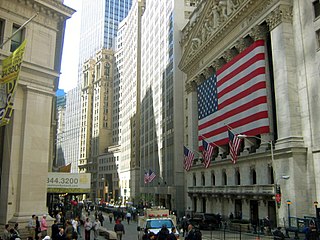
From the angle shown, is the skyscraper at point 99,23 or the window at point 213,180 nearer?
the window at point 213,180

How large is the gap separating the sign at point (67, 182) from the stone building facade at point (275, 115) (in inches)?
613

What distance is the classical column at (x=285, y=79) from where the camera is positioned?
3167cm

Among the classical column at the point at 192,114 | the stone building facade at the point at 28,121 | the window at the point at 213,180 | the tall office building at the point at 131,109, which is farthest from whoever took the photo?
the tall office building at the point at 131,109

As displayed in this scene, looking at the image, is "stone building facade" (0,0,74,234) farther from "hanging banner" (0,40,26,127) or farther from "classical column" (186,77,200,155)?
"classical column" (186,77,200,155)

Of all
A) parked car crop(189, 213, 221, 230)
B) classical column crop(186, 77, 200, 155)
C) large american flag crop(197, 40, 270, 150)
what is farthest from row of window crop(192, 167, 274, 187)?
classical column crop(186, 77, 200, 155)

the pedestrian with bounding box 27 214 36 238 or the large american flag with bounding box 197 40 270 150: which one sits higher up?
the large american flag with bounding box 197 40 270 150

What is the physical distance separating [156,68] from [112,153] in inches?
2312

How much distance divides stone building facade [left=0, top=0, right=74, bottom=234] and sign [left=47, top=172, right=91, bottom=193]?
7144mm

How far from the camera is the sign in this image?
99.4 feet

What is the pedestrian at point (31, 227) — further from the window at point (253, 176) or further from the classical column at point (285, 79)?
the window at point (253, 176)

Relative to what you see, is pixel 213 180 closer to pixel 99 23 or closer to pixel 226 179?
pixel 226 179

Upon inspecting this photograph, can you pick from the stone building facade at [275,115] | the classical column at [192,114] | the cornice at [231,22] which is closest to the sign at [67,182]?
the stone building facade at [275,115]

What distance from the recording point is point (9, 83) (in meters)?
17.0

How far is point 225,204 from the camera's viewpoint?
44312 mm
